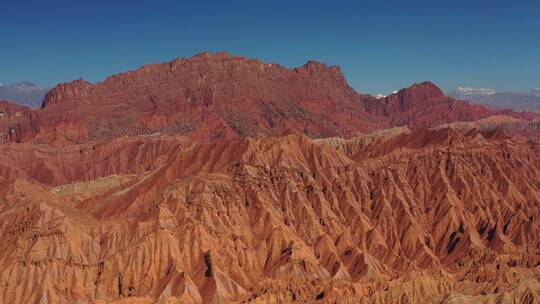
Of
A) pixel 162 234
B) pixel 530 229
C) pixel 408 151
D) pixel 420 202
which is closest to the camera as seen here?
pixel 162 234

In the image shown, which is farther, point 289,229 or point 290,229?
point 290,229

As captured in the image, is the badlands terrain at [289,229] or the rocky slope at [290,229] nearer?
the badlands terrain at [289,229]

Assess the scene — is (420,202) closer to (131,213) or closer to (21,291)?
(131,213)

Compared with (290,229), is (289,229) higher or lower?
higher

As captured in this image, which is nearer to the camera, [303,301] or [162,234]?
[303,301]

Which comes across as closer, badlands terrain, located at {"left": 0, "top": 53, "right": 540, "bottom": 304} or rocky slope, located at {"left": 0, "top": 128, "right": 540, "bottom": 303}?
badlands terrain, located at {"left": 0, "top": 53, "right": 540, "bottom": 304}

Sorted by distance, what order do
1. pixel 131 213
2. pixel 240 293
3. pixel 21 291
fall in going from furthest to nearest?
pixel 131 213
pixel 240 293
pixel 21 291

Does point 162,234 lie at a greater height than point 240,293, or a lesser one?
greater

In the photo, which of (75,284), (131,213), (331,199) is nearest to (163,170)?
(131,213)
